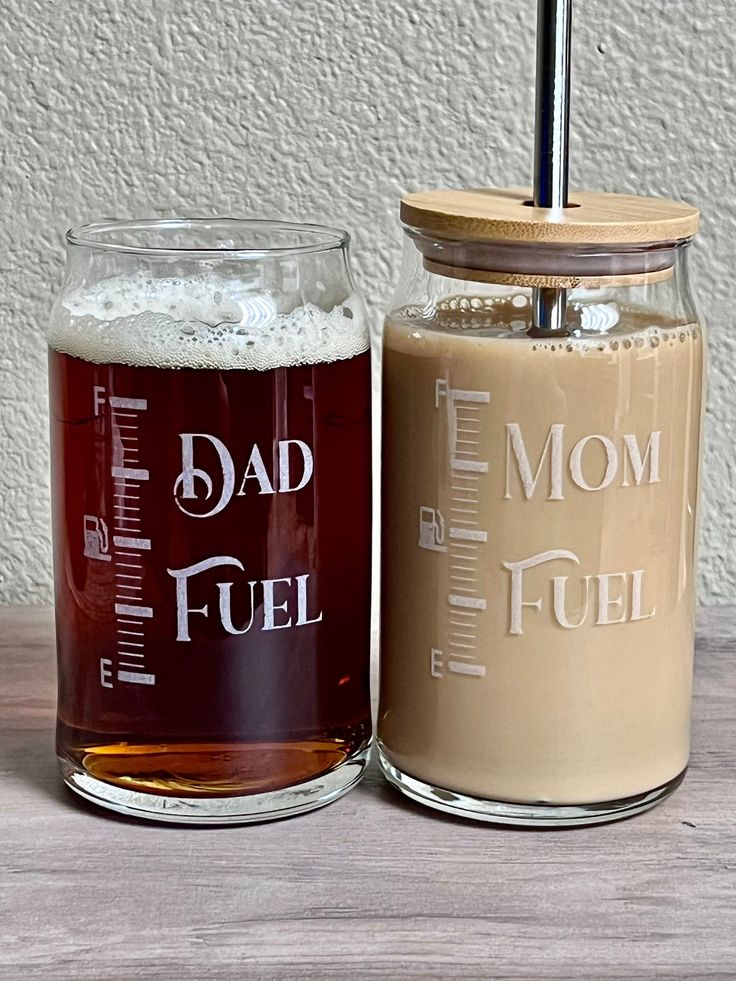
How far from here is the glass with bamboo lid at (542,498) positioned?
55 centimetres

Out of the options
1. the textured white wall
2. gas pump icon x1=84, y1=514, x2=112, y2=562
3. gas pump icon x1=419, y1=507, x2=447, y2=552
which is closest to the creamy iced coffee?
gas pump icon x1=419, y1=507, x2=447, y2=552

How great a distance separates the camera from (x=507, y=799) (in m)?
0.59

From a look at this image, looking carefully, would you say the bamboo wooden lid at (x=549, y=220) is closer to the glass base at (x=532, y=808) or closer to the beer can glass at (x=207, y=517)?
the beer can glass at (x=207, y=517)

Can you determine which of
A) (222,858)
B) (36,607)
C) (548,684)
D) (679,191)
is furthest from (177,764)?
(679,191)

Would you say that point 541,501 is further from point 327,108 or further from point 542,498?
point 327,108

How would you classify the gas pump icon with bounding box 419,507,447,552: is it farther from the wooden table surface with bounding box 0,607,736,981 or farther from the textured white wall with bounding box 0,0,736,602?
the textured white wall with bounding box 0,0,736,602

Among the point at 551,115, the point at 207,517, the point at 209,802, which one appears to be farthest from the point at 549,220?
the point at 209,802

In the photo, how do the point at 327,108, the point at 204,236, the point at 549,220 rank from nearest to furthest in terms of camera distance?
the point at 549,220, the point at 204,236, the point at 327,108

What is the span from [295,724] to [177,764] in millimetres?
54

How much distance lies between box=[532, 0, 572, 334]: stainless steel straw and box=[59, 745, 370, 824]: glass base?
23cm

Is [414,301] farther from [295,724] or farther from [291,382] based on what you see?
[295,724]

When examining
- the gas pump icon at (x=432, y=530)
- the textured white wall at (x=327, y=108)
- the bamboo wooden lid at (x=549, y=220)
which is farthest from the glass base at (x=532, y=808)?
the textured white wall at (x=327, y=108)

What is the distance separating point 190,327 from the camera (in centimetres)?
55

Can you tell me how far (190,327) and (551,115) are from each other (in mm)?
178
